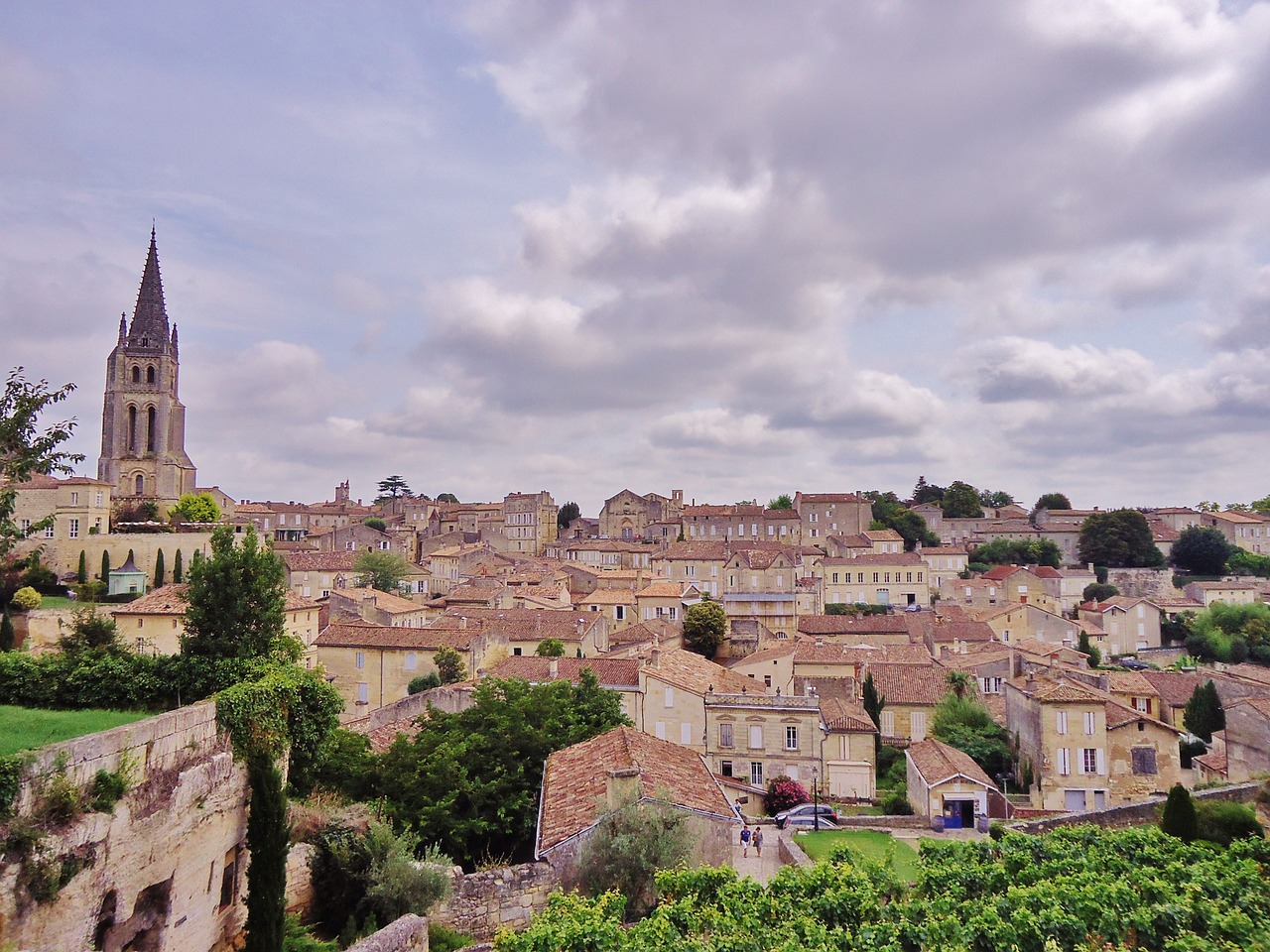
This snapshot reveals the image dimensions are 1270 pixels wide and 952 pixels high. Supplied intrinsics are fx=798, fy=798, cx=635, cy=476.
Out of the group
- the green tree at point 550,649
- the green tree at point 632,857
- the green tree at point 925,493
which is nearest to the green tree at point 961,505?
the green tree at point 925,493

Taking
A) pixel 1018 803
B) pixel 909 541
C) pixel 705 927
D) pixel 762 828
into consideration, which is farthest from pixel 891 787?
pixel 909 541

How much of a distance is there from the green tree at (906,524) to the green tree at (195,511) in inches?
2798

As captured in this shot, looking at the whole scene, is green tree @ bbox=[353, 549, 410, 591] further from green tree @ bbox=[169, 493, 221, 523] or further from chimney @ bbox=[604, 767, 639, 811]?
chimney @ bbox=[604, 767, 639, 811]

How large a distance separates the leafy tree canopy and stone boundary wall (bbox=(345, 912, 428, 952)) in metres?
91.2

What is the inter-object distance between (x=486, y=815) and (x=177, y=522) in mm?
51566

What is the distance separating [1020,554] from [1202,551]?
19.6 metres

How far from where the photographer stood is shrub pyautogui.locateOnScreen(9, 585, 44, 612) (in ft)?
132

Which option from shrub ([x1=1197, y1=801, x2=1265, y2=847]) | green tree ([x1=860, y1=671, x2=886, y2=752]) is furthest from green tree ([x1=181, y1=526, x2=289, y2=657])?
green tree ([x1=860, y1=671, x2=886, y2=752])

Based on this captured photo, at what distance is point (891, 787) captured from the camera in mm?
32781

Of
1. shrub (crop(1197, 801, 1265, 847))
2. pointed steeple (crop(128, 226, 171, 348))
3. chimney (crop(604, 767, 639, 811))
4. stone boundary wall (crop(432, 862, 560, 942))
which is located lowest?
shrub (crop(1197, 801, 1265, 847))

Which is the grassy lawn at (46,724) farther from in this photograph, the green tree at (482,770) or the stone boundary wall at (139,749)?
the green tree at (482,770)

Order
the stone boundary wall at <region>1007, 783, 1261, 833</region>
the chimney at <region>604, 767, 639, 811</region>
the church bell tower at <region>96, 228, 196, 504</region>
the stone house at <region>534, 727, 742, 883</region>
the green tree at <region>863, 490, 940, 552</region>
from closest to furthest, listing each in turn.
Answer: the stone house at <region>534, 727, 742, 883</region>, the chimney at <region>604, 767, 639, 811</region>, the stone boundary wall at <region>1007, 783, 1261, 833</region>, the church bell tower at <region>96, 228, 196, 504</region>, the green tree at <region>863, 490, 940, 552</region>

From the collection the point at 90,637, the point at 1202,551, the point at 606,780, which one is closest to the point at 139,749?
the point at 90,637

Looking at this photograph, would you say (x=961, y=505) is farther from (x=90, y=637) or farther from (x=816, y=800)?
(x=90, y=637)
